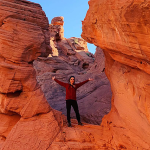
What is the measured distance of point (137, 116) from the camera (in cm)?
363

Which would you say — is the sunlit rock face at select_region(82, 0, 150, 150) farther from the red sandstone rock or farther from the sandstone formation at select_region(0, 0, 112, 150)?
the red sandstone rock

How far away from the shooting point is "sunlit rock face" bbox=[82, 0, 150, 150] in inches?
101

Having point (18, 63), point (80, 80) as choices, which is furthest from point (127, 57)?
point (80, 80)

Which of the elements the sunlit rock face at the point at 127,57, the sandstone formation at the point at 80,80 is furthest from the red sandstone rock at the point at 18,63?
the sandstone formation at the point at 80,80

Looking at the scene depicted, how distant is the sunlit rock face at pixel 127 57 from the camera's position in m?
2.56

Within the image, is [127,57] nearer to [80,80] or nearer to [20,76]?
[20,76]

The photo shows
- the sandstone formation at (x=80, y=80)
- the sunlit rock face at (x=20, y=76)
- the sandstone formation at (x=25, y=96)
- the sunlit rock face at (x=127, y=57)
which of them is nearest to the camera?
the sunlit rock face at (x=127, y=57)

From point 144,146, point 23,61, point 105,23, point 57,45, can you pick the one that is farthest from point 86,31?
point 57,45

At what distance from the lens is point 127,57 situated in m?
3.43

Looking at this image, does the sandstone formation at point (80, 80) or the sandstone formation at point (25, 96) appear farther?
the sandstone formation at point (80, 80)

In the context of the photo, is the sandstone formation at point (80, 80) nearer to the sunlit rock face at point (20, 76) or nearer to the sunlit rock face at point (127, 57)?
the sunlit rock face at point (20, 76)

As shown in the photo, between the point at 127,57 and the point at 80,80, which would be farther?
the point at 80,80

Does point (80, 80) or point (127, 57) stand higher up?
point (127, 57)

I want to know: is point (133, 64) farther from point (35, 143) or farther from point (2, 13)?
point (2, 13)
